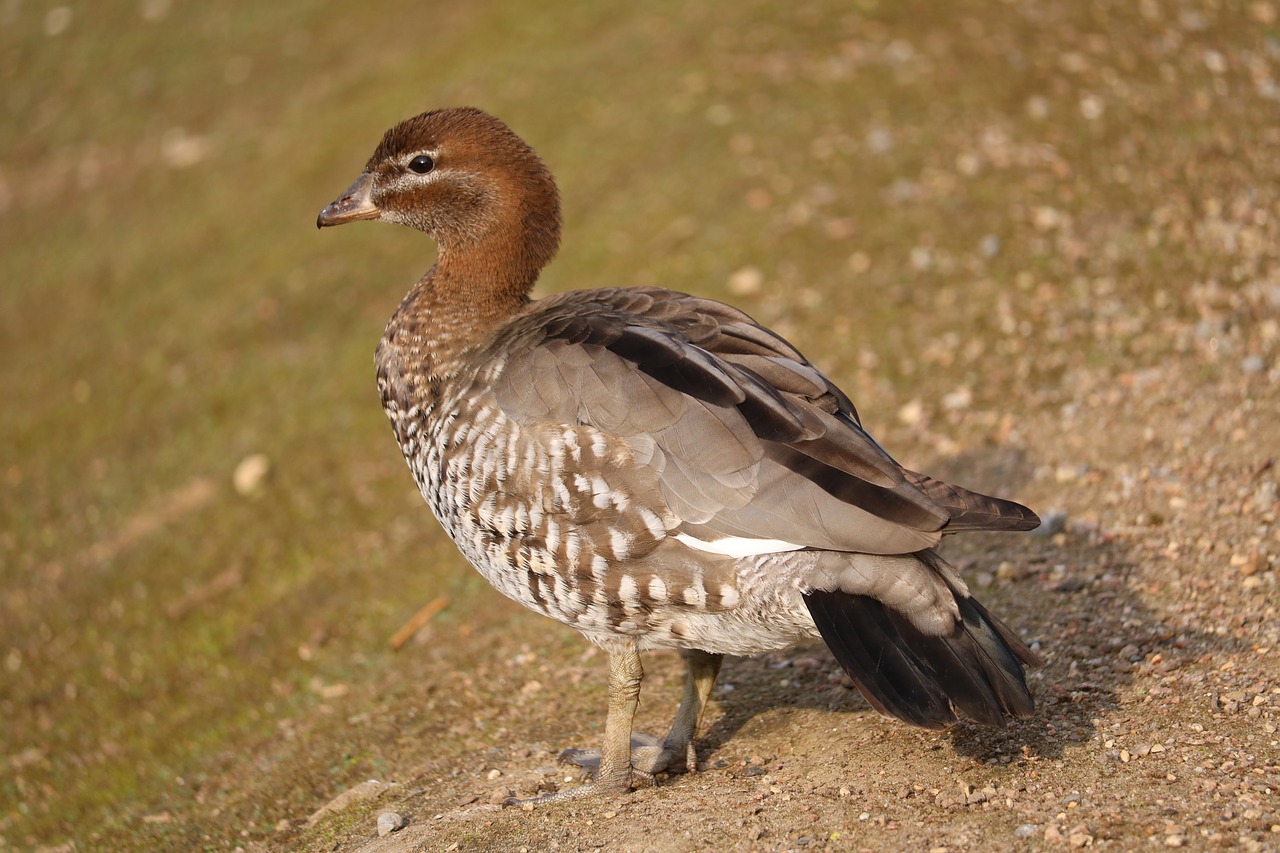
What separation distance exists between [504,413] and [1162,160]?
22.1 ft

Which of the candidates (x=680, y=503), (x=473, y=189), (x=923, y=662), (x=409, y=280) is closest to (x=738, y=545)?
(x=680, y=503)

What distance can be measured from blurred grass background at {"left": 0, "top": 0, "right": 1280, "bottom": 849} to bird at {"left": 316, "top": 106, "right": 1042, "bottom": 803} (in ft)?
5.49

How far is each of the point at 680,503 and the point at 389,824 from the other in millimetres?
1874

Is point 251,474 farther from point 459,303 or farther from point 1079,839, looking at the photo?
point 1079,839

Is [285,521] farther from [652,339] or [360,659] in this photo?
[652,339]

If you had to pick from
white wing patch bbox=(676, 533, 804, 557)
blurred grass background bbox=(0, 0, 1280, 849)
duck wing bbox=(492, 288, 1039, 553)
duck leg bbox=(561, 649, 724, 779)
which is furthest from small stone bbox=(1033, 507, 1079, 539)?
white wing patch bbox=(676, 533, 804, 557)

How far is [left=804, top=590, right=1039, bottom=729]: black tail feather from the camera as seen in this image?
4312 mm

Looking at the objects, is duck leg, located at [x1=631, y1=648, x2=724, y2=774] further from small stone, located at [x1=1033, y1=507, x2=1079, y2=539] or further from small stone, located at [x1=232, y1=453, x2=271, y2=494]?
small stone, located at [x1=232, y1=453, x2=271, y2=494]

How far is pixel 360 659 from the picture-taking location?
25.0ft

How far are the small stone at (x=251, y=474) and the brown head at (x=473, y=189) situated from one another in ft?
13.3

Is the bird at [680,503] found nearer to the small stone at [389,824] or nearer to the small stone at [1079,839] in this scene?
the small stone at [1079,839]

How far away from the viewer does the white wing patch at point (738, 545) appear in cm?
472

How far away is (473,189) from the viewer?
6.04 metres

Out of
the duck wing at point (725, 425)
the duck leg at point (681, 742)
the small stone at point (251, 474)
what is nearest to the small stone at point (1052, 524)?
the duck wing at point (725, 425)
